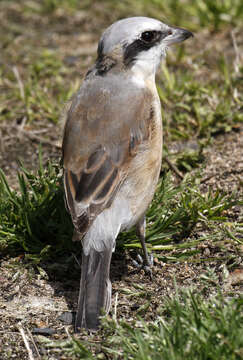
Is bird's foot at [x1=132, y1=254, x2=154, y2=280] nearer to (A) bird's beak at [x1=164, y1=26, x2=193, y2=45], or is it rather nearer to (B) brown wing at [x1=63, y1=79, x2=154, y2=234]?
(B) brown wing at [x1=63, y1=79, x2=154, y2=234]

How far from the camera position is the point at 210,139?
5.58 m

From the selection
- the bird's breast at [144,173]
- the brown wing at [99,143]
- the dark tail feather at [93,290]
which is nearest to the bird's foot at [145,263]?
the bird's breast at [144,173]

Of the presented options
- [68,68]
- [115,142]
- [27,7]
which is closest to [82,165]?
[115,142]

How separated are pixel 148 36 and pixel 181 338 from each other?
2.35 meters

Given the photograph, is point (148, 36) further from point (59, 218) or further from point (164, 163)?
point (59, 218)

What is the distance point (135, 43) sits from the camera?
4.48m

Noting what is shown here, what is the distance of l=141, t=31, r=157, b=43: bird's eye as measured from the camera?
178 inches

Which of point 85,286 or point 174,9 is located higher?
point 174,9

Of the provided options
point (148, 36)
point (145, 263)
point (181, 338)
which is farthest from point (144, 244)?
point (148, 36)

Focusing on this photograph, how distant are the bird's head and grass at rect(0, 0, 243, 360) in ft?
3.05

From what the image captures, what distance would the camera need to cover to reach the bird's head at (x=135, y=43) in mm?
4461

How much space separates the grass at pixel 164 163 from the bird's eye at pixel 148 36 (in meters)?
1.07

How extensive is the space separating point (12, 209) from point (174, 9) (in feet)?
13.6

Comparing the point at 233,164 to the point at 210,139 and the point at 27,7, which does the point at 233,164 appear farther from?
the point at 27,7
